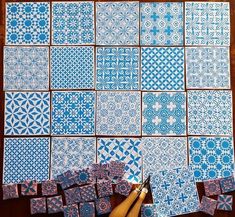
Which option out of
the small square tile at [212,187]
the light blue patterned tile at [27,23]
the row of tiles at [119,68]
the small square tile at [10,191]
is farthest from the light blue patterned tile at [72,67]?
the small square tile at [212,187]

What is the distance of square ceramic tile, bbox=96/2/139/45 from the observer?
1716 millimetres

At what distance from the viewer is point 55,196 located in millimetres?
1671

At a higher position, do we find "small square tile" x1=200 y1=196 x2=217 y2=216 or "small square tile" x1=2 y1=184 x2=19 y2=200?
"small square tile" x1=2 y1=184 x2=19 y2=200

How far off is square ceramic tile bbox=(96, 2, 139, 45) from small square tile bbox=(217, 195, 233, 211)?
841 mm

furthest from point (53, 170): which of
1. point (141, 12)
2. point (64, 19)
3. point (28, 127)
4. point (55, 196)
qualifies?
point (141, 12)

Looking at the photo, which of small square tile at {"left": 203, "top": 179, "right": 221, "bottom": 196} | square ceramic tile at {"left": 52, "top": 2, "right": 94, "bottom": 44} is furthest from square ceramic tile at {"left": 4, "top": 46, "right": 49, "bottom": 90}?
small square tile at {"left": 203, "top": 179, "right": 221, "bottom": 196}

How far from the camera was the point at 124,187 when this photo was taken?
167 centimetres

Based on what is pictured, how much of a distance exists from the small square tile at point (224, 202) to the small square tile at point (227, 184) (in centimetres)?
3

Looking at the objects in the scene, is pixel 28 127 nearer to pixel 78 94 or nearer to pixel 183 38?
pixel 78 94

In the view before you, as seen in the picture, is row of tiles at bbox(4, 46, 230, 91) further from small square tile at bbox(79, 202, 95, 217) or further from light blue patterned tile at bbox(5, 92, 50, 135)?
small square tile at bbox(79, 202, 95, 217)

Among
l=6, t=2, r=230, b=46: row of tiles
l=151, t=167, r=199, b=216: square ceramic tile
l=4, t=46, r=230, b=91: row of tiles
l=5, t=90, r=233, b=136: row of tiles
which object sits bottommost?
l=151, t=167, r=199, b=216: square ceramic tile

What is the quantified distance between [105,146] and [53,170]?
0.26 meters

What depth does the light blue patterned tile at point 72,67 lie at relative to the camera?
1706 mm

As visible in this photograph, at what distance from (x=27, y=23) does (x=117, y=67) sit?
0.47 m
